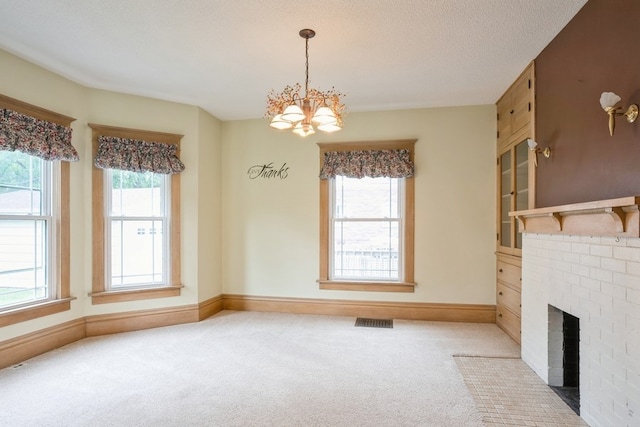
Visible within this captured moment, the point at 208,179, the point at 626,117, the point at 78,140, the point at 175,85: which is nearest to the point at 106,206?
the point at 78,140

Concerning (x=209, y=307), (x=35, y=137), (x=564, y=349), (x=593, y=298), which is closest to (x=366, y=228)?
(x=209, y=307)

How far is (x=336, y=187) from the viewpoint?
4.74 m

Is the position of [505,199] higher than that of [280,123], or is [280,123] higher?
[280,123]

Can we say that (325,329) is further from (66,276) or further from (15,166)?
(15,166)

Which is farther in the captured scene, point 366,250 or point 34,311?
point 366,250

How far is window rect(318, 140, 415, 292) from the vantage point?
4.49m

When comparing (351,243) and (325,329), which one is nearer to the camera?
(325,329)

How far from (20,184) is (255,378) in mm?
2821

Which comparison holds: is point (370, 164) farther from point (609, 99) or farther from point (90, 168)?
point (90, 168)

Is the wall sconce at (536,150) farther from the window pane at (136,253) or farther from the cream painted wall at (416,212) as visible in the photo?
the window pane at (136,253)

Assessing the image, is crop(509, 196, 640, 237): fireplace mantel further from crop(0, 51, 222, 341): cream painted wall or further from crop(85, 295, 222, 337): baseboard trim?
crop(85, 295, 222, 337): baseboard trim

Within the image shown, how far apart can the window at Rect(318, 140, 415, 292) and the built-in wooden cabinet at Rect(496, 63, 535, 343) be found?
105 centimetres

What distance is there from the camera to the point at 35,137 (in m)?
3.16

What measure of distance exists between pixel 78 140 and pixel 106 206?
76cm
